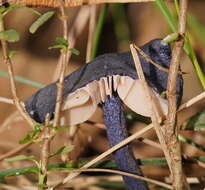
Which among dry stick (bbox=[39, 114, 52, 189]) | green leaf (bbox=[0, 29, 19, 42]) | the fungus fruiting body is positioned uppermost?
green leaf (bbox=[0, 29, 19, 42])

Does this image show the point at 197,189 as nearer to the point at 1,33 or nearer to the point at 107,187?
the point at 107,187

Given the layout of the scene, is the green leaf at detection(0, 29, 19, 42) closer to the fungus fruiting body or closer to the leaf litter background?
the fungus fruiting body

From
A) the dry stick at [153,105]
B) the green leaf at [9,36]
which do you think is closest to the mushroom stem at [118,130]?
the dry stick at [153,105]

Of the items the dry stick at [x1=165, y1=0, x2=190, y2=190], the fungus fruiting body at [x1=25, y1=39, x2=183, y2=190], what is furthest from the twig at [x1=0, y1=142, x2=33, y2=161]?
the dry stick at [x1=165, y1=0, x2=190, y2=190]

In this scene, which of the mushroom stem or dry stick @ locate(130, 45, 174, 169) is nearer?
dry stick @ locate(130, 45, 174, 169)

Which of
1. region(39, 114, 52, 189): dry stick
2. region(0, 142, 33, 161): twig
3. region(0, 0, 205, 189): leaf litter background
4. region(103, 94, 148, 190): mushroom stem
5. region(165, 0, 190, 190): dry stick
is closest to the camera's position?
region(165, 0, 190, 190): dry stick

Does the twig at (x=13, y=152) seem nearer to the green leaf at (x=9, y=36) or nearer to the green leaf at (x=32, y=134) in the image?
the green leaf at (x=32, y=134)

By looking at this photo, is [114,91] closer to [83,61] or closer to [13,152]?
[13,152]

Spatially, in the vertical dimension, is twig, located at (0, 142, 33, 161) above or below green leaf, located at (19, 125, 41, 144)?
below
